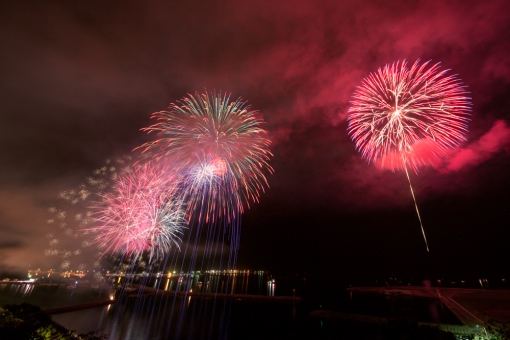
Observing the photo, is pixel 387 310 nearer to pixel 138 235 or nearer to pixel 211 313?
pixel 211 313

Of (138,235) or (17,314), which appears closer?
(17,314)

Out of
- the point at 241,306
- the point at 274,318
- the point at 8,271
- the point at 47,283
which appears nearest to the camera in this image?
the point at 274,318

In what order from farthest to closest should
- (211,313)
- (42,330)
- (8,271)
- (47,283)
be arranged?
(8,271)
(47,283)
(211,313)
(42,330)

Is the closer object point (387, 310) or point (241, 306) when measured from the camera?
point (387, 310)

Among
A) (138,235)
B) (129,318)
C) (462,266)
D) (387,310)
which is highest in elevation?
(462,266)

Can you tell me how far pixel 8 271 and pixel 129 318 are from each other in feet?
321

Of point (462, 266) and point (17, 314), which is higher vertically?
point (462, 266)

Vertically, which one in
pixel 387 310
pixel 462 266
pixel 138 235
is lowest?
pixel 387 310

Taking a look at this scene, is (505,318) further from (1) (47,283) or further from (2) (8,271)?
(2) (8,271)

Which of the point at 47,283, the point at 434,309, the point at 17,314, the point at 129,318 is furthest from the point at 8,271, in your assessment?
the point at 434,309

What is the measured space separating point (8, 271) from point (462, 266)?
221 metres

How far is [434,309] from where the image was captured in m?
40.5

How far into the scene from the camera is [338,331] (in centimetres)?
2984

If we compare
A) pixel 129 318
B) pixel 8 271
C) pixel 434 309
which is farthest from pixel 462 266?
pixel 8 271
